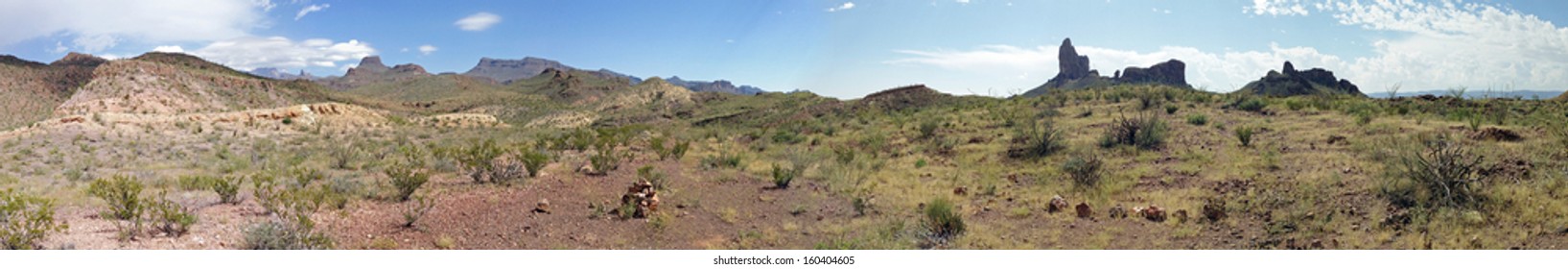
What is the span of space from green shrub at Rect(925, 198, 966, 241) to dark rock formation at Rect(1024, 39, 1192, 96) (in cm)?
7535

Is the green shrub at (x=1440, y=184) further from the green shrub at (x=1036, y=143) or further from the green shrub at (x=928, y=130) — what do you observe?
the green shrub at (x=928, y=130)

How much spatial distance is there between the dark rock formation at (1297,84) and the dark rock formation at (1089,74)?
21718 mm

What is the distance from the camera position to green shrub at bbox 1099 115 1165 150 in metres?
15.8

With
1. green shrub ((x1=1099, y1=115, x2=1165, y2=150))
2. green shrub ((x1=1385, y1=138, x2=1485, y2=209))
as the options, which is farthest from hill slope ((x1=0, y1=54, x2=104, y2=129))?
green shrub ((x1=1385, y1=138, x2=1485, y2=209))

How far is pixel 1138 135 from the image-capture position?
16.2 m

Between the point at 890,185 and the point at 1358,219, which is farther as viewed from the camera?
the point at 890,185

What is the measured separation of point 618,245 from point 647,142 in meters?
14.3

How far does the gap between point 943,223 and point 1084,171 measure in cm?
533

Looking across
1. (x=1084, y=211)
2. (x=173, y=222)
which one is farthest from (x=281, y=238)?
(x=1084, y=211)

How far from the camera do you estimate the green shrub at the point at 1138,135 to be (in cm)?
1581

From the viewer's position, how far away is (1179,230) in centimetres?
820

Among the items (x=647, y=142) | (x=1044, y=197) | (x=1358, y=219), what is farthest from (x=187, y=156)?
(x=1358, y=219)

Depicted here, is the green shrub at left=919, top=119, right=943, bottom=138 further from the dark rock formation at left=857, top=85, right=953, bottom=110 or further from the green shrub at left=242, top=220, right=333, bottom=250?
the green shrub at left=242, top=220, right=333, bottom=250
